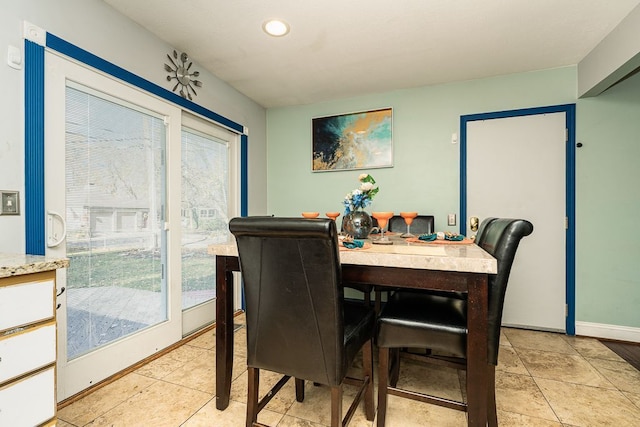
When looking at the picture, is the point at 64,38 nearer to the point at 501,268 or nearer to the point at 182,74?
the point at 182,74

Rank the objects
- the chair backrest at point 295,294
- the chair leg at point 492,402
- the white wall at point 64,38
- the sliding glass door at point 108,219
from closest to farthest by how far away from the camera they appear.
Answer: the chair backrest at point 295,294
the chair leg at point 492,402
the white wall at point 64,38
the sliding glass door at point 108,219

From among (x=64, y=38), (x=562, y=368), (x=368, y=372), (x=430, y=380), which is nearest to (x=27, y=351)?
(x=368, y=372)

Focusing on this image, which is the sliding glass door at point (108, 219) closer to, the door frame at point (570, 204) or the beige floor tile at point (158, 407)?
the beige floor tile at point (158, 407)

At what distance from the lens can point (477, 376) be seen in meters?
1.24

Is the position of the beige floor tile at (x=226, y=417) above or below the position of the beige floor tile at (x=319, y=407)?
below

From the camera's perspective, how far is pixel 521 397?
1763mm

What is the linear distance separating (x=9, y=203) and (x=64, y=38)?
38.9 inches

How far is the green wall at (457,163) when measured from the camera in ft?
8.57

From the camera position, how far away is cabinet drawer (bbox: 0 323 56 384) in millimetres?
981

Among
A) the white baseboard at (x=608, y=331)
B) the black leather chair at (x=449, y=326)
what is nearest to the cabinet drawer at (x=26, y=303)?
the black leather chair at (x=449, y=326)

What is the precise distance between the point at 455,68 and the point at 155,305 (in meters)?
3.35

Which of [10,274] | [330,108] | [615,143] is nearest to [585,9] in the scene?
[615,143]

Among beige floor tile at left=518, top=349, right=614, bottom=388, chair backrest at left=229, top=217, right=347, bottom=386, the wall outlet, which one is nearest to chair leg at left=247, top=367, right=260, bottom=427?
chair backrest at left=229, top=217, right=347, bottom=386

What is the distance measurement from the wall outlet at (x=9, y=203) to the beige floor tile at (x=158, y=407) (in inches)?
45.7
